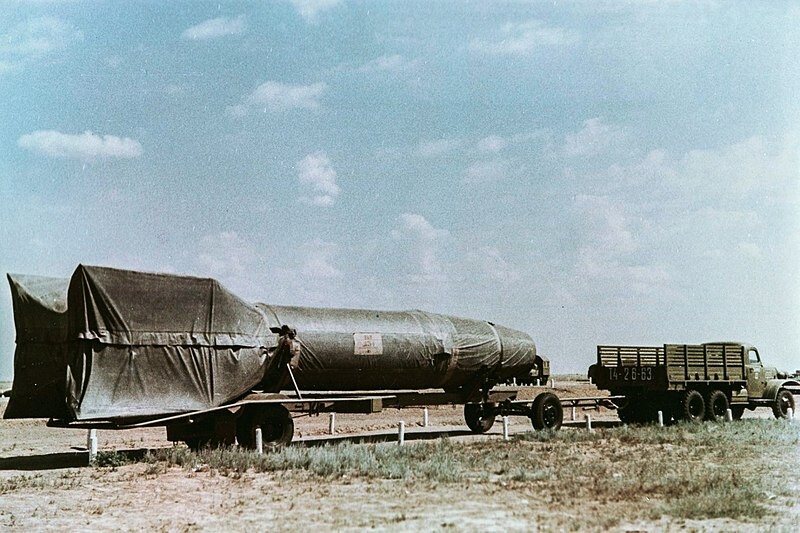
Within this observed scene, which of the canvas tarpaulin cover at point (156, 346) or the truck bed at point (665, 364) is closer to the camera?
the canvas tarpaulin cover at point (156, 346)

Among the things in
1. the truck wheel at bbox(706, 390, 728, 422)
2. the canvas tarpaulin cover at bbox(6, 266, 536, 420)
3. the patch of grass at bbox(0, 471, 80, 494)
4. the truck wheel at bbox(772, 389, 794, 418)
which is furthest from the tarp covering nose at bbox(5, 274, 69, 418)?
the truck wheel at bbox(772, 389, 794, 418)

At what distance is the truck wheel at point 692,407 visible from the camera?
23266mm

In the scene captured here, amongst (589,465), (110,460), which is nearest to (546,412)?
(589,465)

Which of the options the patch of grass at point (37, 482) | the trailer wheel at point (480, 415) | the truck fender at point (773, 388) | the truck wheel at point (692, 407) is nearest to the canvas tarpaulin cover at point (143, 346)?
the patch of grass at point (37, 482)

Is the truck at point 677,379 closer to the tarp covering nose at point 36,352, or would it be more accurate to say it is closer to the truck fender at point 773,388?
the truck fender at point 773,388

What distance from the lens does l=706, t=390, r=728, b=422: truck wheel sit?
24.1 m

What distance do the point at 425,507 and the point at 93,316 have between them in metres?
7.40

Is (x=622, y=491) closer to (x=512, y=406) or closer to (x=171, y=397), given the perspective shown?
(x=171, y=397)

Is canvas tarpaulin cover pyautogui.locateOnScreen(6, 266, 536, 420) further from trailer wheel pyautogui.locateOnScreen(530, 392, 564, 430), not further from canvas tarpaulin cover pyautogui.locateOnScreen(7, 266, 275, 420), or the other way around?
trailer wheel pyautogui.locateOnScreen(530, 392, 564, 430)

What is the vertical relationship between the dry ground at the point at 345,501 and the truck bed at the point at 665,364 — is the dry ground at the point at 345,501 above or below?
below

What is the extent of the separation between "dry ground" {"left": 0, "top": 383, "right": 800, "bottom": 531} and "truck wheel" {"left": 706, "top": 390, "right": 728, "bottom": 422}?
306 inches

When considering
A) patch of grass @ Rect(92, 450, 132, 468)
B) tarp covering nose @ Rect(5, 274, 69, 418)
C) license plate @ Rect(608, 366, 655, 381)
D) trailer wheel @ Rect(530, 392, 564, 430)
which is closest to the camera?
patch of grass @ Rect(92, 450, 132, 468)

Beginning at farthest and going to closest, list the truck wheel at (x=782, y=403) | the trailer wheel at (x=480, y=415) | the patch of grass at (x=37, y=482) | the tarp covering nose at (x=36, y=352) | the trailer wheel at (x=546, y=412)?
the truck wheel at (x=782, y=403), the trailer wheel at (x=480, y=415), the trailer wheel at (x=546, y=412), the tarp covering nose at (x=36, y=352), the patch of grass at (x=37, y=482)

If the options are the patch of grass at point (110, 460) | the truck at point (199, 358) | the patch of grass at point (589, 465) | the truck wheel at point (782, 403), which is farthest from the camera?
the truck wheel at point (782, 403)
